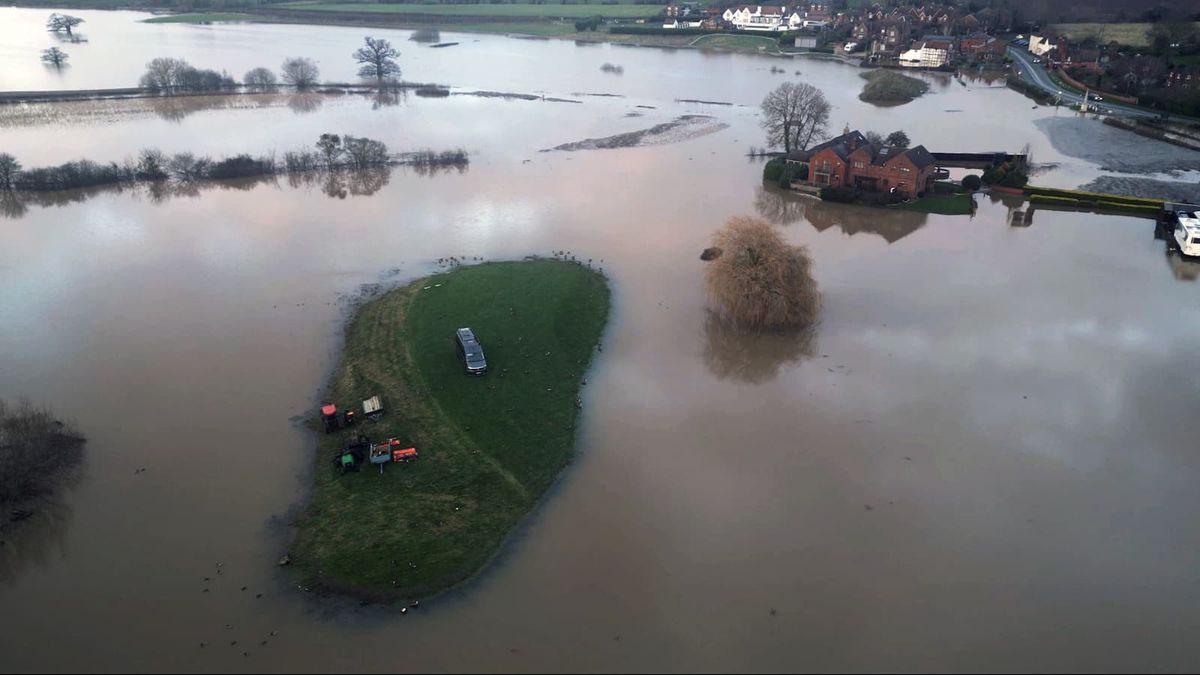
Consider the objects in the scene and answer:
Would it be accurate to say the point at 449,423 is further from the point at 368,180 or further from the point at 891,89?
the point at 891,89

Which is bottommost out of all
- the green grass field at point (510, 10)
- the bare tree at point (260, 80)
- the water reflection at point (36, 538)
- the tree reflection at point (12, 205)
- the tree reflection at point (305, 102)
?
the water reflection at point (36, 538)

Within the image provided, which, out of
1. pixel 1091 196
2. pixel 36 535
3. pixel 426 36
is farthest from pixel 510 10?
pixel 36 535

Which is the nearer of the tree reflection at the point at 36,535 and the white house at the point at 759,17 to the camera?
the tree reflection at the point at 36,535

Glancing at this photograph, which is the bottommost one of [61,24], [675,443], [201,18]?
[675,443]

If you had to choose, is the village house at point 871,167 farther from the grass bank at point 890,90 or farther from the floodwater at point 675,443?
the grass bank at point 890,90

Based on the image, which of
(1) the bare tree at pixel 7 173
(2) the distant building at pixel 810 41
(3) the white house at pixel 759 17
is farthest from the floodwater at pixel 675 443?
(3) the white house at pixel 759 17

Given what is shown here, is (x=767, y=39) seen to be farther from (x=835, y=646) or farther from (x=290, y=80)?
(x=835, y=646)

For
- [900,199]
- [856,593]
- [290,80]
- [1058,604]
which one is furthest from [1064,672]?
[290,80]
